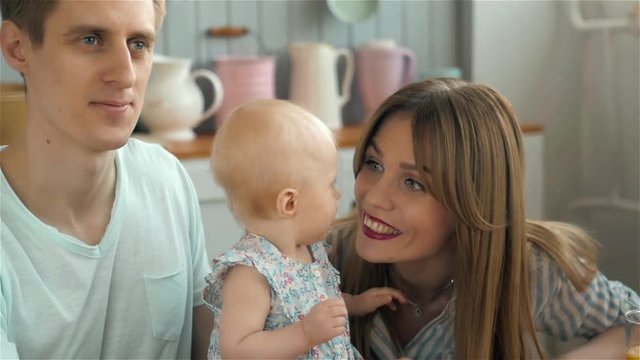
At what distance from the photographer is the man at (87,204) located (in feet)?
4.41

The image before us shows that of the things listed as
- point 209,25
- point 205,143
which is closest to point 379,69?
point 209,25

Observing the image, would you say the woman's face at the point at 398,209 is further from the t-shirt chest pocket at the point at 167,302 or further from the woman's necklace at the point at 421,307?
the t-shirt chest pocket at the point at 167,302

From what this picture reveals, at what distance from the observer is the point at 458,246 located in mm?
1548

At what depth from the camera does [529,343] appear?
5.37ft

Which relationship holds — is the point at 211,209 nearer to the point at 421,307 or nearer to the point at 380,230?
the point at 421,307

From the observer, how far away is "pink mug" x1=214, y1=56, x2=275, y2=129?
2959 mm

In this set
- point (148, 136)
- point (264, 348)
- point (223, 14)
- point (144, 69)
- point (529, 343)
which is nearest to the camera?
point (264, 348)

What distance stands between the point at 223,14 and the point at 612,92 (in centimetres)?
143

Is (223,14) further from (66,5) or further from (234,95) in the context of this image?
(66,5)

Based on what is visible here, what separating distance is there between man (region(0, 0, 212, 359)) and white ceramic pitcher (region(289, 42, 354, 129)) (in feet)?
4.89

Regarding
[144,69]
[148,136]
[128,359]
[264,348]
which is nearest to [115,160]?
[144,69]

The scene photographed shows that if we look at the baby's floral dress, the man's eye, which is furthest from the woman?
the man's eye

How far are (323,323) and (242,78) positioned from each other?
5.88 ft

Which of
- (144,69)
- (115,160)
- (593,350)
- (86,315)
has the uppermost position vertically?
(144,69)
